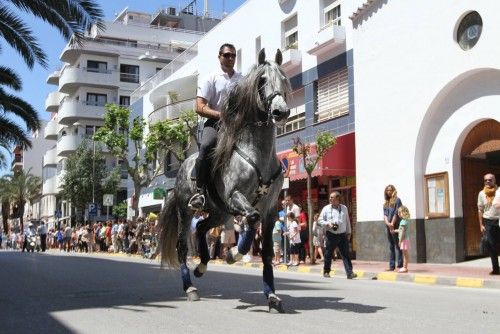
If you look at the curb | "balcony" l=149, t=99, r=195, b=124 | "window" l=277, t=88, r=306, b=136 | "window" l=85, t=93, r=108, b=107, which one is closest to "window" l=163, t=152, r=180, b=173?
"balcony" l=149, t=99, r=195, b=124

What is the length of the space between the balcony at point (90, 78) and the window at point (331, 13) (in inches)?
1561

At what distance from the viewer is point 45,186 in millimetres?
69625

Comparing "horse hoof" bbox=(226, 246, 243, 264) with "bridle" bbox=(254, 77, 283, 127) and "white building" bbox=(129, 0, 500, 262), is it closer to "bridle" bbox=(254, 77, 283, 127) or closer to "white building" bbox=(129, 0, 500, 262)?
"bridle" bbox=(254, 77, 283, 127)

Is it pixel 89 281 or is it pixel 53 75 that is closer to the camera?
pixel 89 281

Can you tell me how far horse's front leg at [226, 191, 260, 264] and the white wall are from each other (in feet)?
37.8

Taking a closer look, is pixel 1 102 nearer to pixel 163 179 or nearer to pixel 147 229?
pixel 147 229

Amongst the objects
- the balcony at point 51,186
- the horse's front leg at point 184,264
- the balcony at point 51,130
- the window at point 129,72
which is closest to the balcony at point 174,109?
the window at point 129,72

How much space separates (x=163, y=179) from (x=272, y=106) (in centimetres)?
3570

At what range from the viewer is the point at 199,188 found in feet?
23.4

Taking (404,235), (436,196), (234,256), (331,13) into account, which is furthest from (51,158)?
(234,256)

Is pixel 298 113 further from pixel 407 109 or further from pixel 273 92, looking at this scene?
pixel 273 92

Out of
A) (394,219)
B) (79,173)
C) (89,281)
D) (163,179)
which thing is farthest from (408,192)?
(79,173)

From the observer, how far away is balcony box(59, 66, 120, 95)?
59.7 m

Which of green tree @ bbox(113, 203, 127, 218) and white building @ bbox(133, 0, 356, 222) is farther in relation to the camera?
green tree @ bbox(113, 203, 127, 218)
